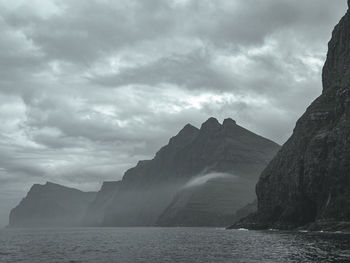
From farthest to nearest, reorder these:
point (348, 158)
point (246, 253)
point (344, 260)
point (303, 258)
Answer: point (348, 158) < point (246, 253) < point (303, 258) < point (344, 260)

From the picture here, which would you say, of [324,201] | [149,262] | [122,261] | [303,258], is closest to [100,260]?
[122,261]

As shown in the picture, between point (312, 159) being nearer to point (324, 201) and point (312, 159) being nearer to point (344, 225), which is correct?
point (324, 201)

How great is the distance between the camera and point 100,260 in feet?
298

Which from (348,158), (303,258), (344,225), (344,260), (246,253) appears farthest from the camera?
(348,158)

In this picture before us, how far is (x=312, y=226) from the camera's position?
582 ft

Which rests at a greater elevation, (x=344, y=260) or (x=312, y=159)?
(x=312, y=159)

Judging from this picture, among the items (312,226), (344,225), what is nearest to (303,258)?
(344,225)

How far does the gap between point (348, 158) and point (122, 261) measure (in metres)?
116

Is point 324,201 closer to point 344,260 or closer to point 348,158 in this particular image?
point 348,158

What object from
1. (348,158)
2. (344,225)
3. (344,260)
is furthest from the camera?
(348,158)

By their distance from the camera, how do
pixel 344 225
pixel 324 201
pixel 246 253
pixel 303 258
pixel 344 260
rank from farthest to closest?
1. pixel 324 201
2. pixel 344 225
3. pixel 246 253
4. pixel 303 258
5. pixel 344 260

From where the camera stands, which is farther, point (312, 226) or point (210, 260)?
point (312, 226)

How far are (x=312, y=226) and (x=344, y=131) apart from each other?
39.4 metres

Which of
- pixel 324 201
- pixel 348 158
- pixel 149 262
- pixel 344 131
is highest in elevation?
pixel 344 131
